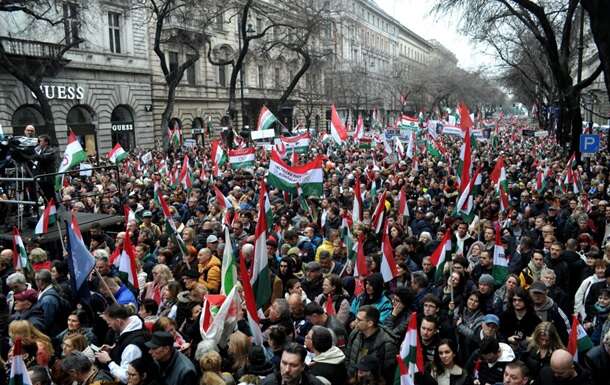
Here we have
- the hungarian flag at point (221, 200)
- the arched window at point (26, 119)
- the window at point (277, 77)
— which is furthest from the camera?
the window at point (277, 77)

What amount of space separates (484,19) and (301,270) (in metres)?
16.9

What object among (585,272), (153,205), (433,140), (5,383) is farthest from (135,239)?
(433,140)

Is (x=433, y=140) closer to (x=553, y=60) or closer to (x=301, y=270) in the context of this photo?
(x=553, y=60)

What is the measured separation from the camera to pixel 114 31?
3378 cm

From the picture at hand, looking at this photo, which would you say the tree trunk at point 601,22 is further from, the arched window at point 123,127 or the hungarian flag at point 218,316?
the arched window at point 123,127

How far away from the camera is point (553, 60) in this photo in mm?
20641

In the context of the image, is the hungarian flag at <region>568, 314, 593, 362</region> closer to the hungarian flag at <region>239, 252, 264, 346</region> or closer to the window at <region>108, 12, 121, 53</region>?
the hungarian flag at <region>239, 252, 264, 346</region>

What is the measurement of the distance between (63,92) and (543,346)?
30.1 meters

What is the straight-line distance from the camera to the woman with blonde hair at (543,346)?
185 inches

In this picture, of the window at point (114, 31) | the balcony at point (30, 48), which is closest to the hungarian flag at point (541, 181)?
the balcony at point (30, 48)

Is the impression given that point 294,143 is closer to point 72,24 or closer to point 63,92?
point 72,24

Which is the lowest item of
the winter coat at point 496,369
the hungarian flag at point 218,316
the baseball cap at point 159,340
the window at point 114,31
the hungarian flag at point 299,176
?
the winter coat at point 496,369

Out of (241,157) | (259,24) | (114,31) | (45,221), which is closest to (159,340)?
(45,221)

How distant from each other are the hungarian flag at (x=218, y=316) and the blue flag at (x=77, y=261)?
1519 mm
